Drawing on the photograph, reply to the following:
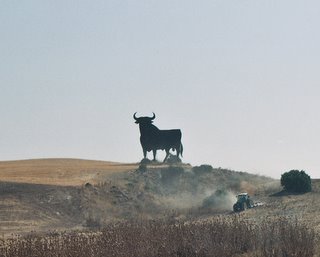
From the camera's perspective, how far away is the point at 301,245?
17.1 metres

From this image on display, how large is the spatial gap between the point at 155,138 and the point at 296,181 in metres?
13.2

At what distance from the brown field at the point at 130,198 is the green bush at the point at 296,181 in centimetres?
68

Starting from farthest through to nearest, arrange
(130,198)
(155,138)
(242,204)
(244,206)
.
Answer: (155,138) → (130,198) → (244,206) → (242,204)

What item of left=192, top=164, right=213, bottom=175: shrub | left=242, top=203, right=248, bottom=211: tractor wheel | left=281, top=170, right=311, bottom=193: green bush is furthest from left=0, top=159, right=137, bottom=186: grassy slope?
left=281, top=170, right=311, bottom=193: green bush

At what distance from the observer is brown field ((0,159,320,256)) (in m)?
31.4

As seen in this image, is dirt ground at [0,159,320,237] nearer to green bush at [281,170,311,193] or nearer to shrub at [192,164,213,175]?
shrub at [192,164,213,175]

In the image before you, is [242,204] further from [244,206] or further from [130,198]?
[130,198]

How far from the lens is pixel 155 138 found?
49.7 m

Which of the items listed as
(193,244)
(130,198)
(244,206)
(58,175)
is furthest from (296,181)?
(193,244)

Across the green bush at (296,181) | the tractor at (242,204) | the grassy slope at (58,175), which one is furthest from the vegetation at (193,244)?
the grassy slope at (58,175)

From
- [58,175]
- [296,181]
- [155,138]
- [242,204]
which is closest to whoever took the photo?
[242,204]

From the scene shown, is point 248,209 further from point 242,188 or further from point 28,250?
point 28,250

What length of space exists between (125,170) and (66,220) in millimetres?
14057

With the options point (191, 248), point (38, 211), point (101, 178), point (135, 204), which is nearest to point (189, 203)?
point (135, 204)
